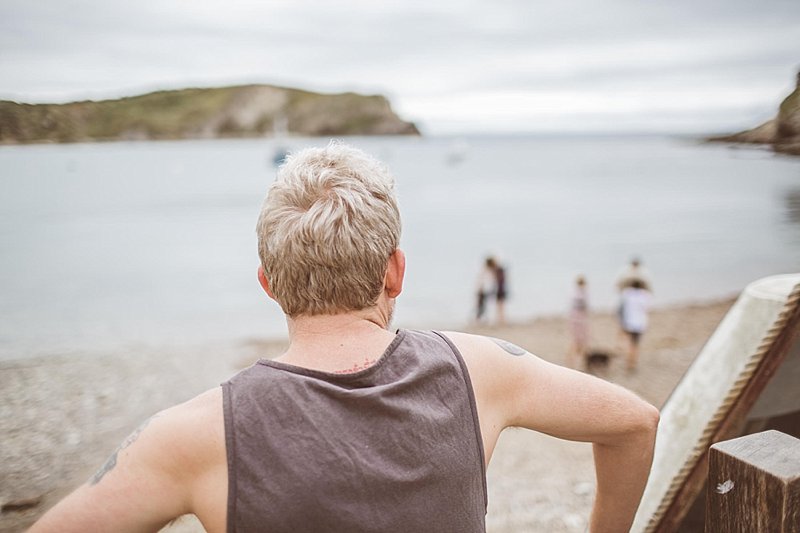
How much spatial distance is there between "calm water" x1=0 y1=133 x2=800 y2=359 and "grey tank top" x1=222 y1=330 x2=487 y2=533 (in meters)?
0.54

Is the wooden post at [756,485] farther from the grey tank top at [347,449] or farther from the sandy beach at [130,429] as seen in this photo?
the sandy beach at [130,429]

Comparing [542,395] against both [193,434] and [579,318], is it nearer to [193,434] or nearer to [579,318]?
[193,434]

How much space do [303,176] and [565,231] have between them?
38.5m

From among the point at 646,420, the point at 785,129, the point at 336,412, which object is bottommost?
the point at 646,420

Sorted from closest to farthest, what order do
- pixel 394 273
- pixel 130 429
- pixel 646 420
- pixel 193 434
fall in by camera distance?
1. pixel 193 434
2. pixel 394 273
3. pixel 646 420
4. pixel 130 429

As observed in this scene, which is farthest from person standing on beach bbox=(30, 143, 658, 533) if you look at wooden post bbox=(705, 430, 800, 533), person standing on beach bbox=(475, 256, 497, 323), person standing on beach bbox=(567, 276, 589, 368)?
person standing on beach bbox=(475, 256, 497, 323)

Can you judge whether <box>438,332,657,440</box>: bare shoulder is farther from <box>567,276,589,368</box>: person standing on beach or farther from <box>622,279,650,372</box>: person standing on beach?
<box>622,279,650,372</box>: person standing on beach

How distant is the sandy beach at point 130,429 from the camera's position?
3.10 meters

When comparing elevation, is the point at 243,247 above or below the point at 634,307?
below

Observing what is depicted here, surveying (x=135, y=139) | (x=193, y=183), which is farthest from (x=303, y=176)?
(x=193, y=183)

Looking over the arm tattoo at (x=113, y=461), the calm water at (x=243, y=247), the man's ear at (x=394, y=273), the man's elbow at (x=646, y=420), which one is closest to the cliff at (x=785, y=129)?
the calm water at (x=243, y=247)

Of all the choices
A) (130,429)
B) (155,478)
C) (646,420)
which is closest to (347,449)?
(155,478)

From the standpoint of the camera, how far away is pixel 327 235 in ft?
4.35

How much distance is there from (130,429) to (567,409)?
177 inches
